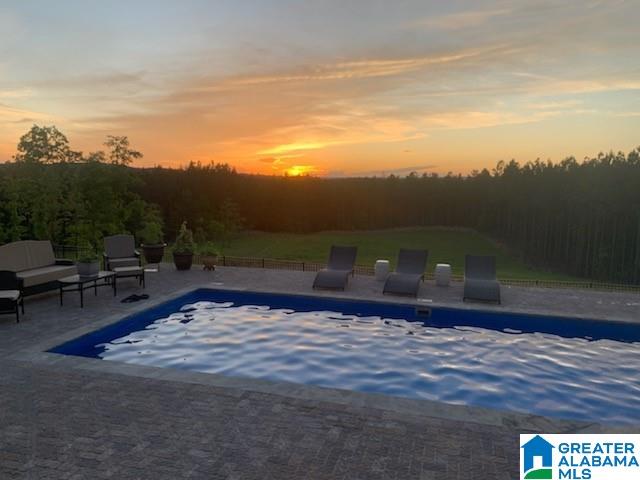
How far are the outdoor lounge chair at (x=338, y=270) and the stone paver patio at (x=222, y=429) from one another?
5672 millimetres

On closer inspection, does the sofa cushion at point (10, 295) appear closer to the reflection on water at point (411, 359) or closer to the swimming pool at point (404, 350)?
the swimming pool at point (404, 350)

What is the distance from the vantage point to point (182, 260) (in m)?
13.0

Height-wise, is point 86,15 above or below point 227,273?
above

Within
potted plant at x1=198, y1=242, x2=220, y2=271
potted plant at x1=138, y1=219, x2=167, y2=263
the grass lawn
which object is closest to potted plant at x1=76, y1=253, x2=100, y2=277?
potted plant at x1=138, y1=219, x2=167, y2=263

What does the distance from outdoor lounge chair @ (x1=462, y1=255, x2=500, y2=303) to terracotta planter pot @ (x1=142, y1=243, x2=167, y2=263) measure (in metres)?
8.73

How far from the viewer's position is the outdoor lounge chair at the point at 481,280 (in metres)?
9.54

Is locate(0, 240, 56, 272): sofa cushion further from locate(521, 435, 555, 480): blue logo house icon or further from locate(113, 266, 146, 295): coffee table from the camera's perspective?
locate(521, 435, 555, 480): blue logo house icon

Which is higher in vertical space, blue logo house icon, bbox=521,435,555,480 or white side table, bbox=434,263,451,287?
white side table, bbox=434,263,451,287

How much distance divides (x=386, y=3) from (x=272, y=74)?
3883 mm

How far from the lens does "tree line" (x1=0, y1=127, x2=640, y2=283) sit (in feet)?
52.9

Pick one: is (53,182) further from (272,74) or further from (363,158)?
(363,158)

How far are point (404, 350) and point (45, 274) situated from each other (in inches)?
290

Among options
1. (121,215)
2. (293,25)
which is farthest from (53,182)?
(293,25)

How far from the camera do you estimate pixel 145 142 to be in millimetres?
18484
